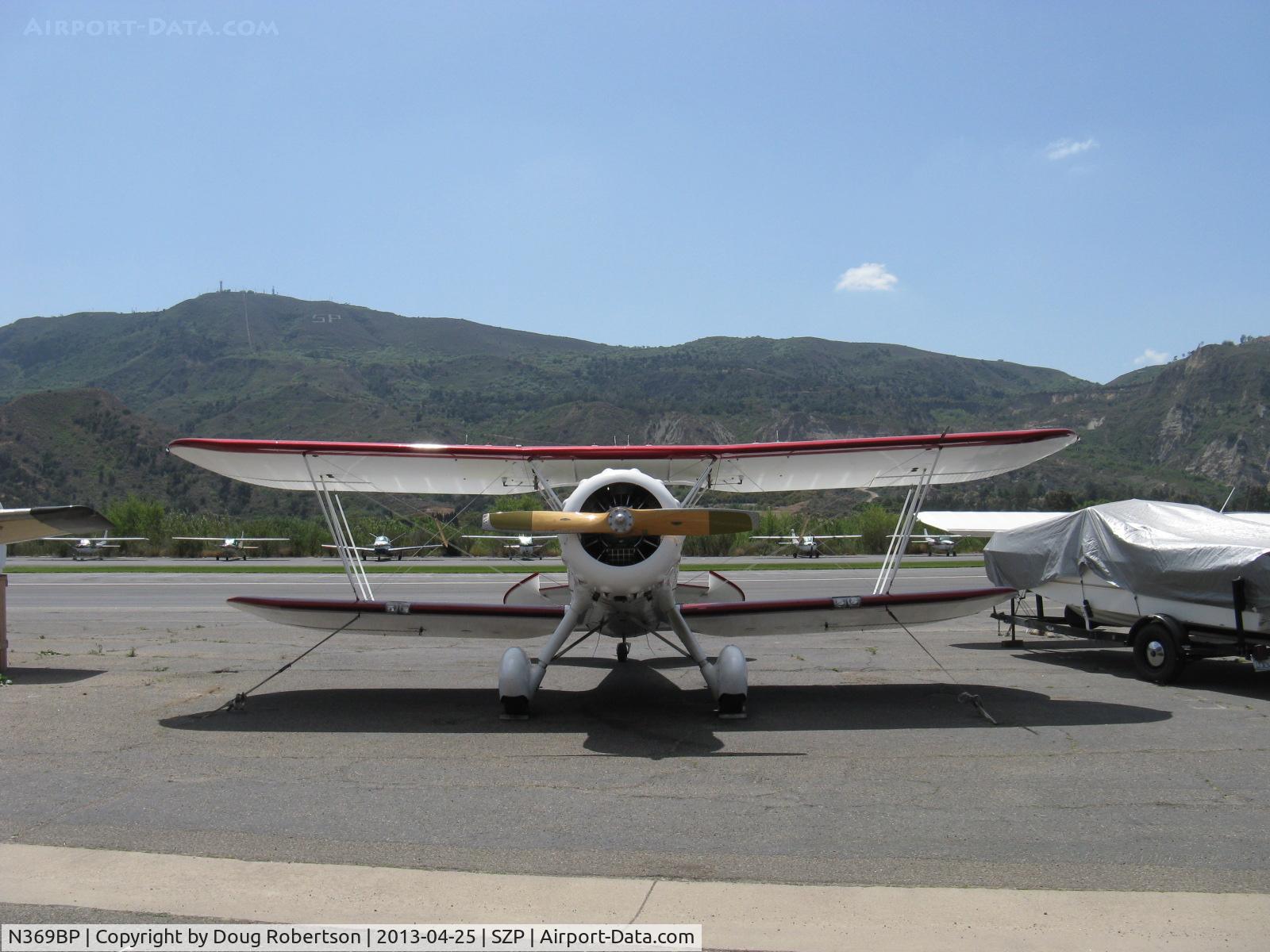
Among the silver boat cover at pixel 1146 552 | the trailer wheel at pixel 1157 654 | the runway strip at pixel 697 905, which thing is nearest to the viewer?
the runway strip at pixel 697 905

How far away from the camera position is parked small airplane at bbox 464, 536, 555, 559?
45.4 metres

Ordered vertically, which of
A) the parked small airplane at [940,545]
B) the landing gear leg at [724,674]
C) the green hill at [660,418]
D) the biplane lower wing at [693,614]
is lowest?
the parked small airplane at [940,545]

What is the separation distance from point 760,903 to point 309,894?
2.09 metres

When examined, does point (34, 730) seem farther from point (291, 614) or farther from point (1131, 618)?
point (1131, 618)

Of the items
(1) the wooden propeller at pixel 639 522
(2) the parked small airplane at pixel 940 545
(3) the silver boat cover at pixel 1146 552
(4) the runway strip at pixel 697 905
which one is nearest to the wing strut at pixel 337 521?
(1) the wooden propeller at pixel 639 522

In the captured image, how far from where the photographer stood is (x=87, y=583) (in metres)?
29.3

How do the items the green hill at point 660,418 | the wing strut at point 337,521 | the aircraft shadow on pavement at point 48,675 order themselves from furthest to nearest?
the green hill at point 660,418, the aircraft shadow on pavement at point 48,675, the wing strut at point 337,521

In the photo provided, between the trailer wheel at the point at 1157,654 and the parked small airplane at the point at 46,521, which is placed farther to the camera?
the parked small airplane at the point at 46,521

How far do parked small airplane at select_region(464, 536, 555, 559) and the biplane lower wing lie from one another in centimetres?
3491

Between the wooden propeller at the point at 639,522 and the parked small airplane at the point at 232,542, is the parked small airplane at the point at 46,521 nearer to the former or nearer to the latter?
the wooden propeller at the point at 639,522

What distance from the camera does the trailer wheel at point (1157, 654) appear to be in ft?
34.3

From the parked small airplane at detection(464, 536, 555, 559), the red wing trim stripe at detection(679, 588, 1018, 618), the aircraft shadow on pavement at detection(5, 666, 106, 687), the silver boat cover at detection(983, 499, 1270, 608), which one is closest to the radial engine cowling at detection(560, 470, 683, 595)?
the red wing trim stripe at detection(679, 588, 1018, 618)

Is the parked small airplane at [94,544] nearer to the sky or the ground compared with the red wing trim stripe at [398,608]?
nearer to the ground

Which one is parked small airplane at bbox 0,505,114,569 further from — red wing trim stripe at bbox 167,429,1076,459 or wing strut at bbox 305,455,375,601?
wing strut at bbox 305,455,375,601
